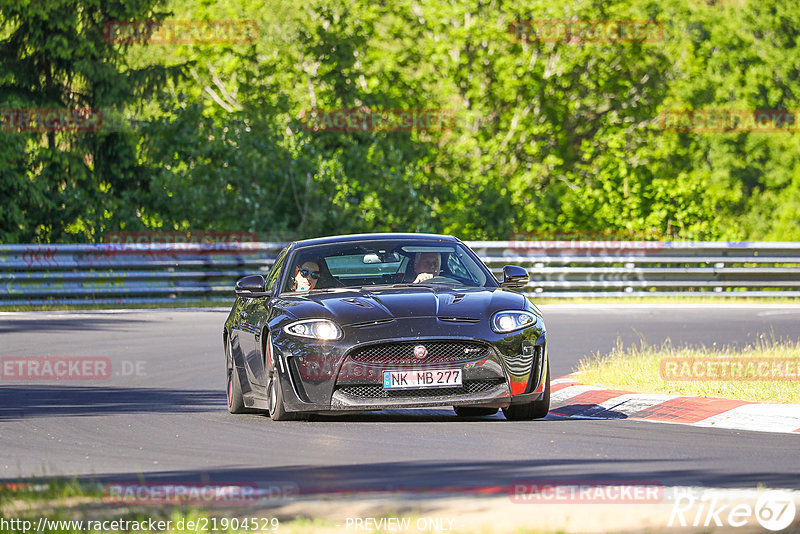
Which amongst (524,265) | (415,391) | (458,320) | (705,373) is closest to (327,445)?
(415,391)

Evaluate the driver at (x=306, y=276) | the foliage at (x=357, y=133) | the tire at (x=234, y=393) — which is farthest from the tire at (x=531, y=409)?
the foliage at (x=357, y=133)

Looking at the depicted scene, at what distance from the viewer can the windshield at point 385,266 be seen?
1127 cm

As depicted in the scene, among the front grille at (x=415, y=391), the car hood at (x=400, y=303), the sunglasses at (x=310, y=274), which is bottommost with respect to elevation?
the front grille at (x=415, y=391)

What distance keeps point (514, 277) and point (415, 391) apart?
183cm

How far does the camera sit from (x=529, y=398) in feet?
33.5

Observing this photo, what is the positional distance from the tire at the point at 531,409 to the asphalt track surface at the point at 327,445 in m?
0.20

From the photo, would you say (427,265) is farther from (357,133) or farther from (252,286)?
(357,133)

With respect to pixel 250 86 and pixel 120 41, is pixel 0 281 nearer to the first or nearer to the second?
pixel 120 41

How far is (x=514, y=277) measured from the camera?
37.1 feet

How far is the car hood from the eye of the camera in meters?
10.1

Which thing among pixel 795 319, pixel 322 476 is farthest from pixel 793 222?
pixel 322 476

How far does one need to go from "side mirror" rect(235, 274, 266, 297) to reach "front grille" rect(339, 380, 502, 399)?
179 cm

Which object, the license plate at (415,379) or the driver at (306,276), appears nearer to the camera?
the license plate at (415,379)

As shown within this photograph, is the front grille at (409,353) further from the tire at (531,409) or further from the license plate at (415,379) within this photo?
the tire at (531,409)
